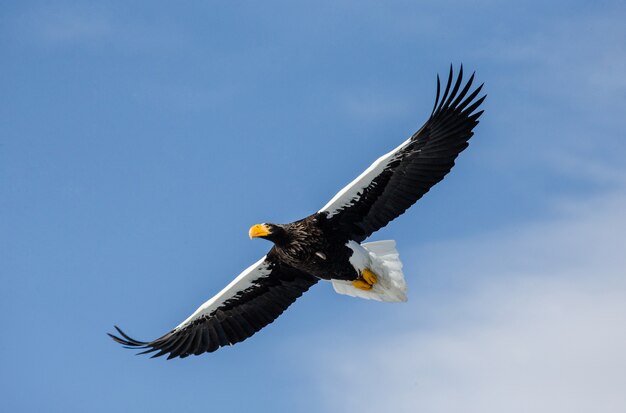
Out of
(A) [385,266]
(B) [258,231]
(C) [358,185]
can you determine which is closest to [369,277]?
(A) [385,266]

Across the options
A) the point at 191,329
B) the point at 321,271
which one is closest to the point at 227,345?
the point at 191,329

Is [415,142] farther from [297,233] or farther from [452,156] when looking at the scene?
[297,233]

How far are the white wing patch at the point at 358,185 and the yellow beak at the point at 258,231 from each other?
675 millimetres

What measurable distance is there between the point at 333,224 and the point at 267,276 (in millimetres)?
1278

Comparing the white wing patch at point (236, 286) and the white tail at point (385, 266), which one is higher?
the white wing patch at point (236, 286)

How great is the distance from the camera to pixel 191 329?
62.4 ft

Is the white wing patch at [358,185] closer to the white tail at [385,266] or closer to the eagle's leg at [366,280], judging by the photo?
the white tail at [385,266]

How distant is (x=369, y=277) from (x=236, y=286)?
1.69 meters

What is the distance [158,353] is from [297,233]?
8.06ft

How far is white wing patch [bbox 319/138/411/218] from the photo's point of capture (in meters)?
17.9

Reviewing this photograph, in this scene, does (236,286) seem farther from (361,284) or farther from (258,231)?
(361,284)

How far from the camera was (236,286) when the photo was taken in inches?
742

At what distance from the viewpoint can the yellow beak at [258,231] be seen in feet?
58.6

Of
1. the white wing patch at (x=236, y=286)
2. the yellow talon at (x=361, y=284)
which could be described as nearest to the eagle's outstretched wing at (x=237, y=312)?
the white wing patch at (x=236, y=286)
